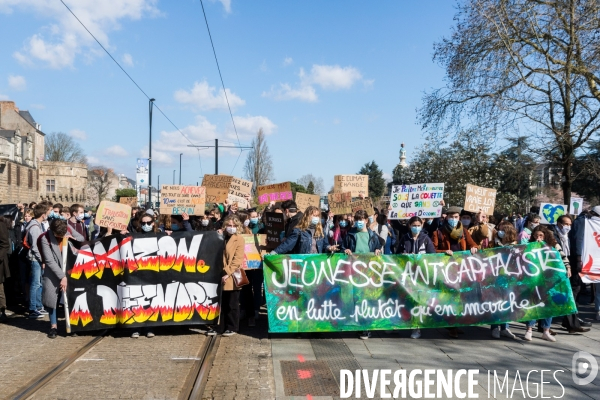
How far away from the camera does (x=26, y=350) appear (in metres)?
7.25

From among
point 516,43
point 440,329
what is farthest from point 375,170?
point 440,329

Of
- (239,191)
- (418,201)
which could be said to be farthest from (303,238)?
(239,191)

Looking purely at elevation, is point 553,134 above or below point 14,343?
above

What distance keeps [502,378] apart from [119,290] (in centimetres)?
523

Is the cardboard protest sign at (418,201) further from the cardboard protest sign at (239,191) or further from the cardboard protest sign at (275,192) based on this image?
the cardboard protest sign at (239,191)

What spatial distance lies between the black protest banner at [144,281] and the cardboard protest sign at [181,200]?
140 inches

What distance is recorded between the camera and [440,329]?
28.2ft

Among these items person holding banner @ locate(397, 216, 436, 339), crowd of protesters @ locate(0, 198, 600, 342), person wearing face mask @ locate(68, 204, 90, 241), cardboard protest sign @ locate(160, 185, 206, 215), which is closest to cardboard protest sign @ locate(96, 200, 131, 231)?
crowd of protesters @ locate(0, 198, 600, 342)

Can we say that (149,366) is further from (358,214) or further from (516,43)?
(516,43)

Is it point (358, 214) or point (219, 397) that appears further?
point (358, 214)

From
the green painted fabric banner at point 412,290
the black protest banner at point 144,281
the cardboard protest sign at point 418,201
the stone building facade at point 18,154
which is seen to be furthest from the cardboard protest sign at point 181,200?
the stone building facade at point 18,154

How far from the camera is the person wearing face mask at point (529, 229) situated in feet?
28.1

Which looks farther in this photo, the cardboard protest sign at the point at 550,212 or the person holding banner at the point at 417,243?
the cardboard protest sign at the point at 550,212

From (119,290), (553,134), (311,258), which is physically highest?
(553,134)
